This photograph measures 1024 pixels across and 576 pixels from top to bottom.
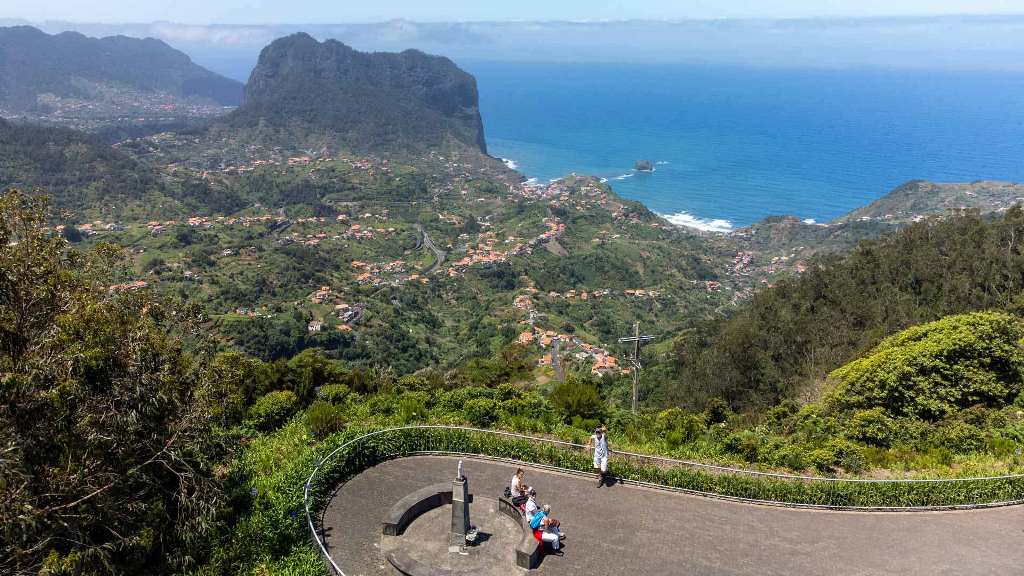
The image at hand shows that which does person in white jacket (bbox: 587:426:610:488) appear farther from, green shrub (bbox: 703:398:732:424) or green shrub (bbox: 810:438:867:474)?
green shrub (bbox: 703:398:732:424)

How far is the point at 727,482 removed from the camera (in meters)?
12.8

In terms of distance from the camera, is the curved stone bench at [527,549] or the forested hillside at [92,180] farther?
the forested hillside at [92,180]

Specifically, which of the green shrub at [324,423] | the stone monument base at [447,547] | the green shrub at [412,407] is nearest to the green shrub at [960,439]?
the stone monument base at [447,547]

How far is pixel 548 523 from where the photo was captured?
1090 centimetres

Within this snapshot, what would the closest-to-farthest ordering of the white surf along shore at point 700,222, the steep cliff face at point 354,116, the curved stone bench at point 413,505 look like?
the curved stone bench at point 413,505
the white surf along shore at point 700,222
the steep cliff face at point 354,116

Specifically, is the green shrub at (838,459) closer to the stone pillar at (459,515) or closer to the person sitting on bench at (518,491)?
the person sitting on bench at (518,491)

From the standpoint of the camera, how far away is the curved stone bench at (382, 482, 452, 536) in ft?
36.7

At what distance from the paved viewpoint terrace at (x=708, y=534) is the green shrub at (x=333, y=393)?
6.67 meters

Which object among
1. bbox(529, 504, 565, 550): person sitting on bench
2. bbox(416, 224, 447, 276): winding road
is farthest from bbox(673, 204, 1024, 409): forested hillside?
bbox(416, 224, 447, 276): winding road

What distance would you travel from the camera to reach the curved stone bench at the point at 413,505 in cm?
1117

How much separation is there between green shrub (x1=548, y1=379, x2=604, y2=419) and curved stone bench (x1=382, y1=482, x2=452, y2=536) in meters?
6.21

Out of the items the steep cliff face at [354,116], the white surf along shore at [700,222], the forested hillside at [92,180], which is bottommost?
the white surf along shore at [700,222]

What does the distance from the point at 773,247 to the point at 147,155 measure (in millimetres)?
142214

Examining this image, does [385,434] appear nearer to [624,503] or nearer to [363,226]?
[624,503]
